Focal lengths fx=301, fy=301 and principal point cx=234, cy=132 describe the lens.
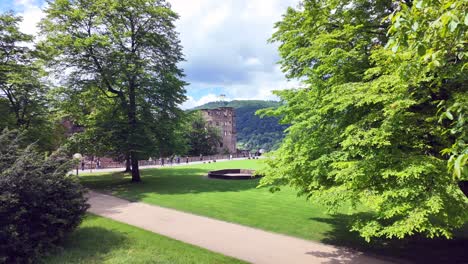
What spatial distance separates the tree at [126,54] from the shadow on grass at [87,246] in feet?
39.7

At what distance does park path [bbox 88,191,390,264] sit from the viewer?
8.83 metres

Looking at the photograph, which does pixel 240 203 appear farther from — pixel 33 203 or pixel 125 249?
pixel 33 203

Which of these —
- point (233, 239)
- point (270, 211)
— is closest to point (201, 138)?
point (270, 211)

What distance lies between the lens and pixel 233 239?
1041cm

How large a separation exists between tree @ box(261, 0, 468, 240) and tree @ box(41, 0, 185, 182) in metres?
15.8

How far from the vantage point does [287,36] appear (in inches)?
400

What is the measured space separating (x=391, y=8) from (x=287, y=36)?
10.6ft

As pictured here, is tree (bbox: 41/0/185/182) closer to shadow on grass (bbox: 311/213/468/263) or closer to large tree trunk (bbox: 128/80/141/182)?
large tree trunk (bbox: 128/80/141/182)

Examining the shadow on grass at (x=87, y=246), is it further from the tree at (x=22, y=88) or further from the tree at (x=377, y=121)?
the tree at (x=22, y=88)

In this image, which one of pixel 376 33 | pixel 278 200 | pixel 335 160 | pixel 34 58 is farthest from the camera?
pixel 34 58

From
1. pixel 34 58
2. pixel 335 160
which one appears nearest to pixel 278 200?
pixel 335 160

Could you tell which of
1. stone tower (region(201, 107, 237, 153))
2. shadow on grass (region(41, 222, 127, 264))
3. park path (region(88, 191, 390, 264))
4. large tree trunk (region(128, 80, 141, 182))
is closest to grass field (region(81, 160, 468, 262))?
park path (region(88, 191, 390, 264))

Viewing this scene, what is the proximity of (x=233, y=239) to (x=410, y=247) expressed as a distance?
230 inches

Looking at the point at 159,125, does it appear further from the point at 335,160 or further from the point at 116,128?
the point at 335,160
